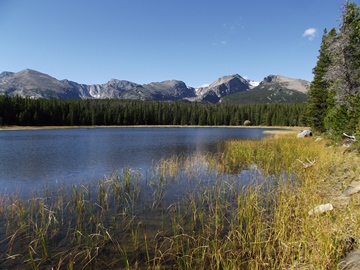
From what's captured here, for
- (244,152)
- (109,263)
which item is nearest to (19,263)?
(109,263)

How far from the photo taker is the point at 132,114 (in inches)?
5541

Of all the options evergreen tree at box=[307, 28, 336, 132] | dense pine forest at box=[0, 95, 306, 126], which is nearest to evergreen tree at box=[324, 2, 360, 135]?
evergreen tree at box=[307, 28, 336, 132]

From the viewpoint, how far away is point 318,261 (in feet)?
18.1

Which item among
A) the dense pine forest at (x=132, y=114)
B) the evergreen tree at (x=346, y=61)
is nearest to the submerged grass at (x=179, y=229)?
the evergreen tree at (x=346, y=61)

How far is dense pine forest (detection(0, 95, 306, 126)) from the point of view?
10519 cm

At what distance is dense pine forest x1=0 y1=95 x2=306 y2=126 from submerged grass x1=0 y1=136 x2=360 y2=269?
100032mm

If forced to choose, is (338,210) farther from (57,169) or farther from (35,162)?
(35,162)

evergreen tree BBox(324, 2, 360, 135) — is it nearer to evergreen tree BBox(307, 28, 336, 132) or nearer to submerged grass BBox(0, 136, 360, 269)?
submerged grass BBox(0, 136, 360, 269)

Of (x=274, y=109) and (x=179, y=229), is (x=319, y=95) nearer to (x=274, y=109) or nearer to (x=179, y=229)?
(x=179, y=229)

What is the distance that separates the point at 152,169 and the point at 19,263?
43.0 ft

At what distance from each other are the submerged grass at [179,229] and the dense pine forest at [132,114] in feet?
328

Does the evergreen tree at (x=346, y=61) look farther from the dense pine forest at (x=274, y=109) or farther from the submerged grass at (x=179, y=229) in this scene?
the submerged grass at (x=179, y=229)

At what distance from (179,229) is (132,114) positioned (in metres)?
135

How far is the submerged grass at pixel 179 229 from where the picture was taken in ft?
22.0
